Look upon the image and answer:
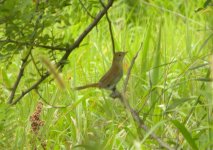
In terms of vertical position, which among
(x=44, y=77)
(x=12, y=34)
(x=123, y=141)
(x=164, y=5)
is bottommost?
(x=123, y=141)

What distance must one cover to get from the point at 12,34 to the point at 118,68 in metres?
0.68

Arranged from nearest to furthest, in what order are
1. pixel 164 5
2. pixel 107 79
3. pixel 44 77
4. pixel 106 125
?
pixel 107 79 < pixel 44 77 < pixel 106 125 < pixel 164 5

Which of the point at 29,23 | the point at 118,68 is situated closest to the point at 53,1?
the point at 29,23

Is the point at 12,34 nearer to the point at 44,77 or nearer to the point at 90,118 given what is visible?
the point at 44,77

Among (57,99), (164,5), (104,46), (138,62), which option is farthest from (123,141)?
(164,5)

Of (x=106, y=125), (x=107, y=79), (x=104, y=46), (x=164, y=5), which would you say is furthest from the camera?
(x=164, y=5)

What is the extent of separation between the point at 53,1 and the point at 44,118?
0.87 m

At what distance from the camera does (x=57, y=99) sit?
12.2 feet

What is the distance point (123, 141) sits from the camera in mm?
2893

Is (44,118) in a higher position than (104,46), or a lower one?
lower

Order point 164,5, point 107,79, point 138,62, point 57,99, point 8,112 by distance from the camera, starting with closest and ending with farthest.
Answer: point 107,79
point 8,112
point 57,99
point 138,62
point 164,5

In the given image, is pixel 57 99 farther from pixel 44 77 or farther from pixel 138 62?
pixel 138 62

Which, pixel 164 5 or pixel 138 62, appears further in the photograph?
pixel 164 5

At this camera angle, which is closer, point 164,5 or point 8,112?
point 8,112
